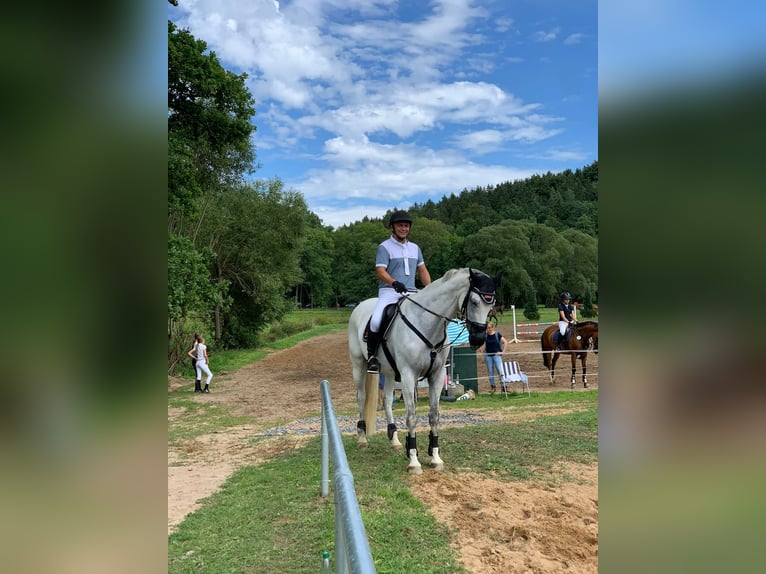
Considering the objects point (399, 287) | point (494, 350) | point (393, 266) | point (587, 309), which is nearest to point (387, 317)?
point (399, 287)

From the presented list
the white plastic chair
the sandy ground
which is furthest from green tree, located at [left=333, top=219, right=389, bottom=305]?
the sandy ground

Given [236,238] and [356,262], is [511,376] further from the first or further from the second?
[356,262]

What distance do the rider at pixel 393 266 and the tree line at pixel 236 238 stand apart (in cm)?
229

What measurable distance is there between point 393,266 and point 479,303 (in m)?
1.40

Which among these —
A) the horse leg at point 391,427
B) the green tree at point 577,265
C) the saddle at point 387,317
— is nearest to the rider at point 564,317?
the horse leg at point 391,427

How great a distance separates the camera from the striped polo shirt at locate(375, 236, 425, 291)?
20.4 ft

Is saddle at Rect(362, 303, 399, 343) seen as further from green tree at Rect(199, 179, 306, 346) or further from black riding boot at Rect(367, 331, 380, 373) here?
green tree at Rect(199, 179, 306, 346)

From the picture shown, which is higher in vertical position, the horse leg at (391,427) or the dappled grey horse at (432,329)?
the dappled grey horse at (432,329)

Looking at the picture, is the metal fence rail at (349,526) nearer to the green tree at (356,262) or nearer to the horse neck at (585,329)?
the horse neck at (585,329)

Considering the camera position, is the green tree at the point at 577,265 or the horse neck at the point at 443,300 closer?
the horse neck at the point at 443,300

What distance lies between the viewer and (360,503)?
456cm

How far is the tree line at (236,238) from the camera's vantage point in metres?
13.0
